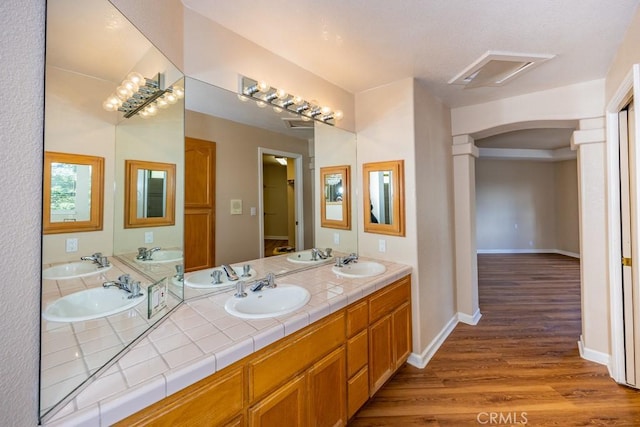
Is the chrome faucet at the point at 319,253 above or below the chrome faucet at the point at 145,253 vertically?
below

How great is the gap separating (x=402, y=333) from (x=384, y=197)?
114 cm

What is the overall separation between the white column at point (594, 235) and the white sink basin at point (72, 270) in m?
3.32

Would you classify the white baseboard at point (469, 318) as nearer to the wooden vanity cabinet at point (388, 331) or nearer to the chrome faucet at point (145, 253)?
the wooden vanity cabinet at point (388, 331)

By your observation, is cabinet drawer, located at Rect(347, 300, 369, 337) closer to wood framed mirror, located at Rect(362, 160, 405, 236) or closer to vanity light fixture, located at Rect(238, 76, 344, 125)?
wood framed mirror, located at Rect(362, 160, 405, 236)

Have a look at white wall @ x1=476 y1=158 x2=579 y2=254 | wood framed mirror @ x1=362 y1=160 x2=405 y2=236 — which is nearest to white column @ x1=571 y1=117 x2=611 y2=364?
wood framed mirror @ x1=362 y1=160 x2=405 y2=236

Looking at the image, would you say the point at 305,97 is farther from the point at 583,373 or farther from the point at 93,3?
the point at 583,373

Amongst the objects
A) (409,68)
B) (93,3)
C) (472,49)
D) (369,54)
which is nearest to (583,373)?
(472,49)

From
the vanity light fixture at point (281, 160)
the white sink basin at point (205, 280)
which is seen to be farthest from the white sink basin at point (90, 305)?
the vanity light fixture at point (281, 160)

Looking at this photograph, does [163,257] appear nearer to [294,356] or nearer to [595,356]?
[294,356]

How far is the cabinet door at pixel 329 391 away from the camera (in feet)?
4.17

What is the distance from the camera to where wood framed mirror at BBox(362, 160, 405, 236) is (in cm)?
221

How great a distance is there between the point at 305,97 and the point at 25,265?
1872 mm

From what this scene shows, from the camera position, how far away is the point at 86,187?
2.78ft

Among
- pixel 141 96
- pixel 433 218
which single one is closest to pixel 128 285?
pixel 141 96
